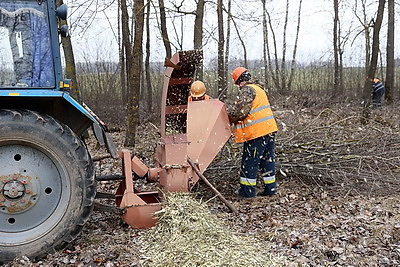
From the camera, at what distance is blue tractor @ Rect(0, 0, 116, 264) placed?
13.3 ft

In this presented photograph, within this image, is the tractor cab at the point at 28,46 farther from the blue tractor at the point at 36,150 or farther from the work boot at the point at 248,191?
the work boot at the point at 248,191

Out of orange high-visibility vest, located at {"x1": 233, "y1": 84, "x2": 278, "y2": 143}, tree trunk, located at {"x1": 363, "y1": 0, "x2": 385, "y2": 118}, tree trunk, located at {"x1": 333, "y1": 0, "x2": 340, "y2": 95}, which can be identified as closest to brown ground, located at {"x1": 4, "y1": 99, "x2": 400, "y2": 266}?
orange high-visibility vest, located at {"x1": 233, "y1": 84, "x2": 278, "y2": 143}

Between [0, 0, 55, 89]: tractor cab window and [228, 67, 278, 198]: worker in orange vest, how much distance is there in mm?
2565

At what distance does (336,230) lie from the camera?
4.93 m

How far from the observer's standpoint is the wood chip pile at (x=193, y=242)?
3.91 m

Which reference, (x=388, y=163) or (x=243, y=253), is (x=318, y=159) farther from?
(x=243, y=253)

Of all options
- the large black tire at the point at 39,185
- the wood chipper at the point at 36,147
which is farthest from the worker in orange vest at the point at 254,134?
the large black tire at the point at 39,185

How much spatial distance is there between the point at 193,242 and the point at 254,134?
7.27ft

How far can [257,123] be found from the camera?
6012 millimetres

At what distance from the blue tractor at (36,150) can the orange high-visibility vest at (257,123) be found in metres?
2.42

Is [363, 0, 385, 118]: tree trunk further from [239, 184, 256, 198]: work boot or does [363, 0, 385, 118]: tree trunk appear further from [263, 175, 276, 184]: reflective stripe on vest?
[239, 184, 256, 198]: work boot

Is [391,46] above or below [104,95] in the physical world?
above

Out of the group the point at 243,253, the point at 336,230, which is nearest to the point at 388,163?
the point at 336,230

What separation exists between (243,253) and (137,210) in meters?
1.28
